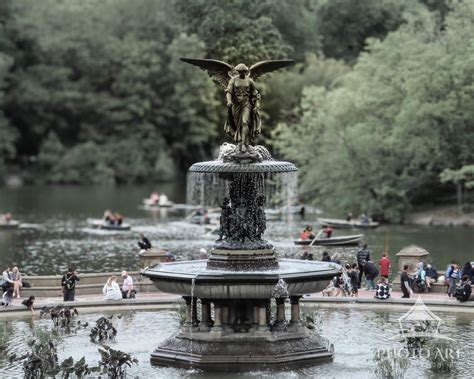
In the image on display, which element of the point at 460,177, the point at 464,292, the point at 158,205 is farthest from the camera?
the point at 158,205

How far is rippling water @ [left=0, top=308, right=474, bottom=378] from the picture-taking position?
26312mm

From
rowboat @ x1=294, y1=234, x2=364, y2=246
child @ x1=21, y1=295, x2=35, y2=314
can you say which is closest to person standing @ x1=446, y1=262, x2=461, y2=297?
child @ x1=21, y1=295, x2=35, y2=314

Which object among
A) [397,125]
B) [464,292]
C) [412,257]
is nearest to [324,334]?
[464,292]

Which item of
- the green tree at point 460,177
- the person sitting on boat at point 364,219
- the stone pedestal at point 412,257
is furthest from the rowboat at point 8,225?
the stone pedestal at point 412,257

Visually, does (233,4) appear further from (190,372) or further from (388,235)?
(190,372)

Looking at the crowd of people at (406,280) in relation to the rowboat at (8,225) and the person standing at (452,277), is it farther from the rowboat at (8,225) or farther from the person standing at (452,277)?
the rowboat at (8,225)

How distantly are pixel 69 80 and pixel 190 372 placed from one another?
296ft

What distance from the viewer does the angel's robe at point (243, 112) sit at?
2852 centimetres

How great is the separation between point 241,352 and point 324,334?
13.0 feet

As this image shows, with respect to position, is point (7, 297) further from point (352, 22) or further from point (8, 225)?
point (352, 22)

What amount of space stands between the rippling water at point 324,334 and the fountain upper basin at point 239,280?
159 centimetres

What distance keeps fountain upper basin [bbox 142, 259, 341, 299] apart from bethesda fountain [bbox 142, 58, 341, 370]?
0.02 meters

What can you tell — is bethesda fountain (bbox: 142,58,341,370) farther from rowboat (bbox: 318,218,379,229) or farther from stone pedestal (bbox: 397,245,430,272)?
rowboat (bbox: 318,218,379,229)

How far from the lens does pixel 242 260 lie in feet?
92.5
